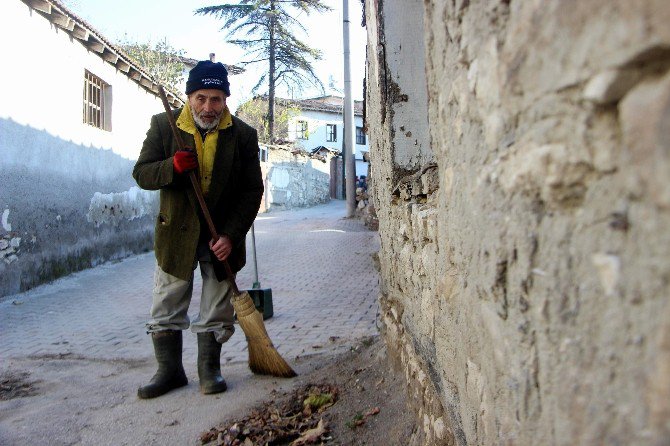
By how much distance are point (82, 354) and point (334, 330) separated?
6.21ft

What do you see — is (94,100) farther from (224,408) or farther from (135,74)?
(224,408)

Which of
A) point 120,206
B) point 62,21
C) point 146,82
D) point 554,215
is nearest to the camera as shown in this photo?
point 554,215

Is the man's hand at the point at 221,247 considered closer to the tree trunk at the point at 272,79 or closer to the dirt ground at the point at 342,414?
the dirt ground at the point at 342,414

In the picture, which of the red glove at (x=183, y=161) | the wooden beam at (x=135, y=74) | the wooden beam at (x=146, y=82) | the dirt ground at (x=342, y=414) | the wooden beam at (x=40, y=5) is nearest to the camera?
the dirt ground at (x=342, y=414)

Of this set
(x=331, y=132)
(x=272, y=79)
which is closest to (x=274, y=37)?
(x=272, y=79)

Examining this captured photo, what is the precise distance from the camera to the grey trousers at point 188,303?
11.7ft

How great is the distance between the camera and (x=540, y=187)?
3.26ft

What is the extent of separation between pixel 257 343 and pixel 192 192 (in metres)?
0.91

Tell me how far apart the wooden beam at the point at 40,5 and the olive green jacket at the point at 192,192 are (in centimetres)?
631

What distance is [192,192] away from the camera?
3496 mm

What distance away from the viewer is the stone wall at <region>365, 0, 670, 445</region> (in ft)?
2.39

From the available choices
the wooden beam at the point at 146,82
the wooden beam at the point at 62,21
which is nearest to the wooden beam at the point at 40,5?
the wooden beam at the point at 62,21

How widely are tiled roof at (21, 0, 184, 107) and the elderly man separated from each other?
20.8 feet

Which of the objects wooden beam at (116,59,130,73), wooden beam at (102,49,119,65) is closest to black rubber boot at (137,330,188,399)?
wooden beam at (102,49,119,65)
